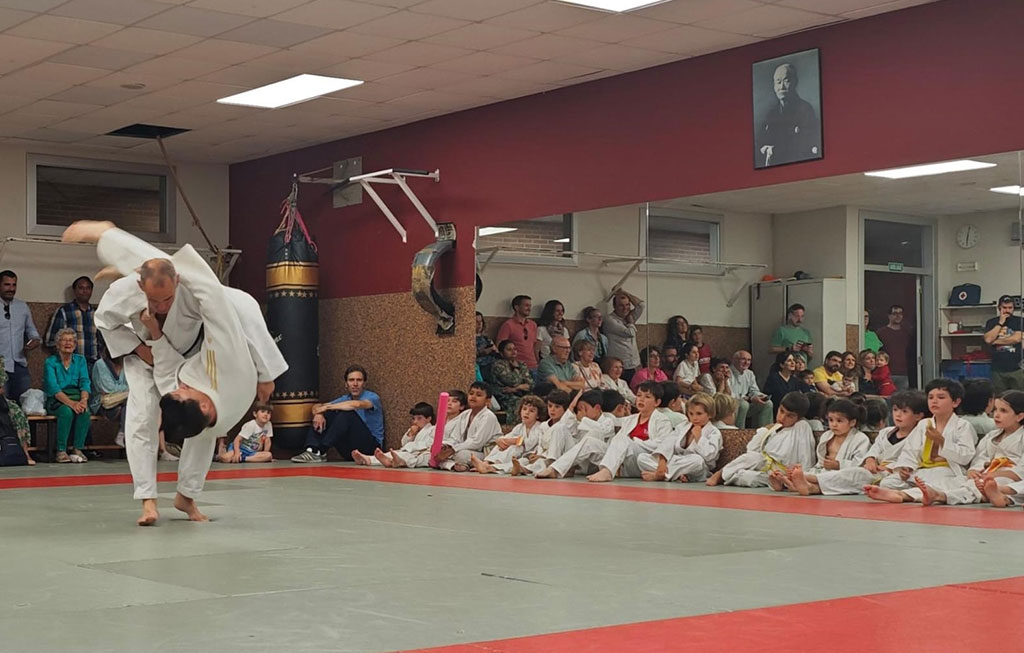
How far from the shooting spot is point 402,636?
2.93 m

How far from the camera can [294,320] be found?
11.6 meters

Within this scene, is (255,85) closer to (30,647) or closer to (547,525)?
(547,525)

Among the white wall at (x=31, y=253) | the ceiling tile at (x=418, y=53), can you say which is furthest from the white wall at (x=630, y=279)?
the white wall at (x=31, y=253)

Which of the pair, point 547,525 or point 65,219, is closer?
point 547,525

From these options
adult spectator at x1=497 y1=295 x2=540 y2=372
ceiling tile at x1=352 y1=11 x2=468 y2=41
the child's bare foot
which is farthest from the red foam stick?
the child's bare foot

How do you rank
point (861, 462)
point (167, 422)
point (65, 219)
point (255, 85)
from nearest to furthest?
point (167, 422), point (861, 462), point (255, 85), point (65, 219)

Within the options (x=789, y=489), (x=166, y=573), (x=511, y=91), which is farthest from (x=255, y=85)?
(x=166, y=573)

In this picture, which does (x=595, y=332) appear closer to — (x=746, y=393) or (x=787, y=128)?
(x=746, y=393)

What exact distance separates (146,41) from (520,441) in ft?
12.2

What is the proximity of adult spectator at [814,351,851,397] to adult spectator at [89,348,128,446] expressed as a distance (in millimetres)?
6190

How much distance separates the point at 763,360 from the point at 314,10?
3.53 metres

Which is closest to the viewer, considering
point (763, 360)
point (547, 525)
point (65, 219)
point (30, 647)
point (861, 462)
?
point (30, 647)

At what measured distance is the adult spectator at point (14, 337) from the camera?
11195 mm

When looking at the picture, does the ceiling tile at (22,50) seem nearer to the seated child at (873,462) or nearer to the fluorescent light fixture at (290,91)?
the fluorescent light fixture at (290,91)
